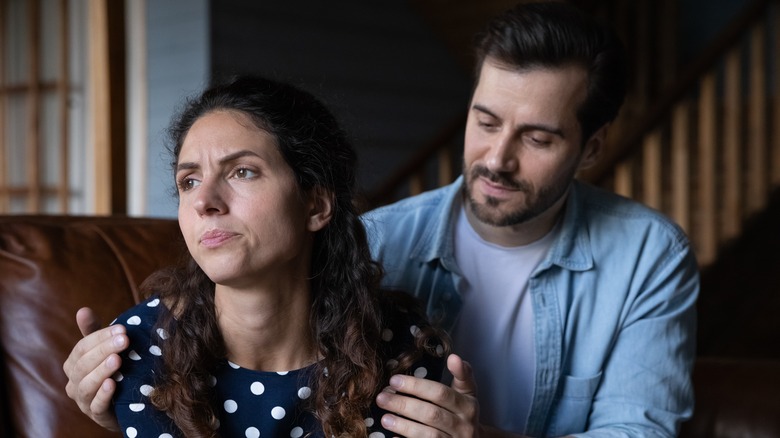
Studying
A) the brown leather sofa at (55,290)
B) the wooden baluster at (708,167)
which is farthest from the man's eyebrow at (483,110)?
the wooden baluster at (708,167)

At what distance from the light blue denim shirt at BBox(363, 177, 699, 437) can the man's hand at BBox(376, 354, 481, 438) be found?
0.42 m

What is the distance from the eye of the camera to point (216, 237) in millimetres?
1384

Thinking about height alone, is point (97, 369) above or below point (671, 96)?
below

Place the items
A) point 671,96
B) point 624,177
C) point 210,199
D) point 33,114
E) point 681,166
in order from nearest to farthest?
point 210,199
point 624,177
point 671,96
point 681,166
point 33,114

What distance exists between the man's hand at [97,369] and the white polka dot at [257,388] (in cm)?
21

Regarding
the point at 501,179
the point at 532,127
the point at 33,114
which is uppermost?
the point at 532,127

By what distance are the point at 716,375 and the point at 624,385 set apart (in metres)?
0.48

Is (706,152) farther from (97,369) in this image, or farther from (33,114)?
(33,114)

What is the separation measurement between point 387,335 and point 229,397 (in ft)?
0.97

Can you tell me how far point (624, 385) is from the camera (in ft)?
6.13

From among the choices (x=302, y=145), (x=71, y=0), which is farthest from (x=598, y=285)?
(x=71, y=0)

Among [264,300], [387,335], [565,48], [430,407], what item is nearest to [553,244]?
[565,48]

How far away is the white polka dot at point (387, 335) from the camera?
1.60m

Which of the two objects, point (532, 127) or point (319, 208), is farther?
point (532, 127)
